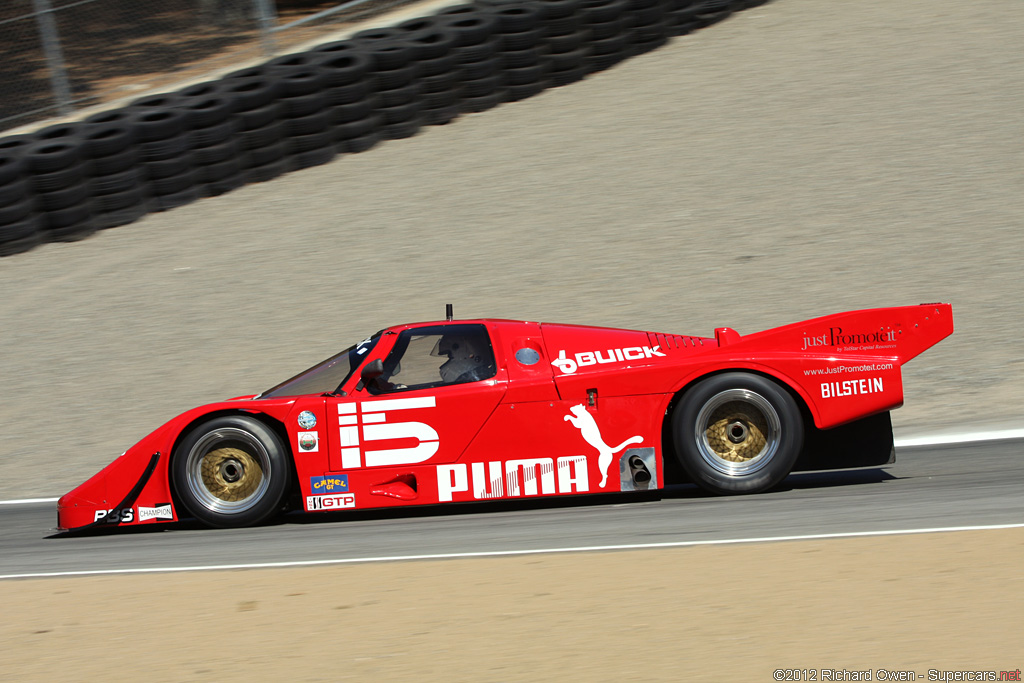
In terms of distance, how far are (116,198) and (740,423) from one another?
9679mm

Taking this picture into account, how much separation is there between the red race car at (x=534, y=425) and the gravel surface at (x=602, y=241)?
86.6 inches

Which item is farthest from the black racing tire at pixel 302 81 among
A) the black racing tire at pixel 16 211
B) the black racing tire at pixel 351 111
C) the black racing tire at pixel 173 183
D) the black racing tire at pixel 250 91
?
the black racing tire at pixel 16 211

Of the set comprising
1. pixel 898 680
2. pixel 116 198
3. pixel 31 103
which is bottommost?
pixel 898 680

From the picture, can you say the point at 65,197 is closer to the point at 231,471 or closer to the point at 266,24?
the point at 266,24

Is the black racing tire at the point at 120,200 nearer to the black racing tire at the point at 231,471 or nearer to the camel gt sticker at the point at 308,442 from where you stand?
the black racing tire at the point at 231,471

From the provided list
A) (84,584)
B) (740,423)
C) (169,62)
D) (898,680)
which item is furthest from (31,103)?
(898,680)

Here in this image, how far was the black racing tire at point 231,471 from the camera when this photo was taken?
6.83 meters

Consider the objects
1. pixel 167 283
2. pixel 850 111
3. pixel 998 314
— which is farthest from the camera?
pixel 850 111

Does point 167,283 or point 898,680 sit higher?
point 167,283

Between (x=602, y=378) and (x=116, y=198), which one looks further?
(x=116, y=198)

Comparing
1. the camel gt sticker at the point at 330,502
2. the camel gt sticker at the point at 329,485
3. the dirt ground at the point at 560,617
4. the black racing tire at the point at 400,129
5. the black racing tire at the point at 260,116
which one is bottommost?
the dirt ground at the point at 560,617

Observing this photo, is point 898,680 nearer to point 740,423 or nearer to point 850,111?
point 740,423

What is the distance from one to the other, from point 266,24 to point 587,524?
11.3m

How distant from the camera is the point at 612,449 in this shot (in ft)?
22.0
